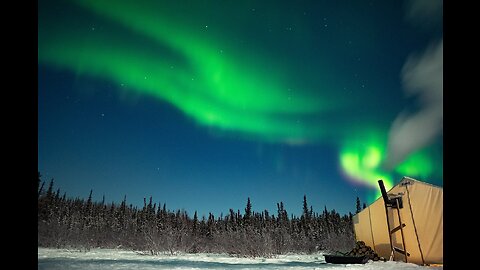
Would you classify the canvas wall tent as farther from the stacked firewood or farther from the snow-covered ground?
the snow-covered ground

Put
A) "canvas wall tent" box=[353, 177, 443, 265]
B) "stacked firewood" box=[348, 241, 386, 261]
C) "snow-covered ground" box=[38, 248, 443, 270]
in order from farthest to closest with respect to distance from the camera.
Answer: "stacked firewood" box=[348, 241, 386, 261], "canvas wall tent" box=[353, 177, 443, 265], "snow-covered ground" box=[38, 248, 443, 270]

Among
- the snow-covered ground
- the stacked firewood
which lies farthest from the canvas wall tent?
the snow-covered ground

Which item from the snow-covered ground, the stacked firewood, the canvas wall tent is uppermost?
the canvas wall tent

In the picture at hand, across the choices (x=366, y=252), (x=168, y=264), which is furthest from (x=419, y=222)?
(x=168, y=264)

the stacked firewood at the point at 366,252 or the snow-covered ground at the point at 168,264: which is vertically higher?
the stacked firewood at the point at 366,252

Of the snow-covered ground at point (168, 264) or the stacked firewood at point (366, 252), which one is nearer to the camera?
the snow-covered ground at point (168, 264)

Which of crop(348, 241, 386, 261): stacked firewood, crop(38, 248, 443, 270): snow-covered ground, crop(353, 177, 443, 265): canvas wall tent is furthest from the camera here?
crop(348, 241, 386, 261): stacked firewood

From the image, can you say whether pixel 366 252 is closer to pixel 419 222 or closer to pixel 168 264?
pixel 419 222

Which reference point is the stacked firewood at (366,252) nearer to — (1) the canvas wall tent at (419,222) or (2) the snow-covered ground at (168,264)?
(1) the canvas wall tent at (419,222)

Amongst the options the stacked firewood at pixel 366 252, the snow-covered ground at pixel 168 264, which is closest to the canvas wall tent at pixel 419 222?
the stacked firewood at pixel 366 252

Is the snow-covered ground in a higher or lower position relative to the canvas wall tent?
lower
